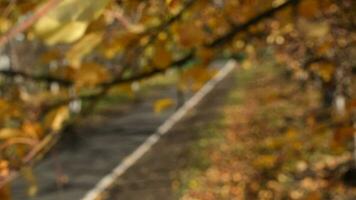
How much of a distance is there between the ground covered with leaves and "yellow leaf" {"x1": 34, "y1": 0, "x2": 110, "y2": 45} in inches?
85.9

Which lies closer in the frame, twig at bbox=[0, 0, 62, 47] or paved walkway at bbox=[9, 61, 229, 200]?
twig at bbox=[0, 0, 62, 47]

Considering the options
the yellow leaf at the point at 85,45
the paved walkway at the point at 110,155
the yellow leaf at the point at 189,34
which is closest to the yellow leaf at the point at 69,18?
the yellow leaf at the point at 85,45

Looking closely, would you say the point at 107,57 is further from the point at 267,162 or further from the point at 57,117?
the point at 267,162

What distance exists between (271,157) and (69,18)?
7016 mm

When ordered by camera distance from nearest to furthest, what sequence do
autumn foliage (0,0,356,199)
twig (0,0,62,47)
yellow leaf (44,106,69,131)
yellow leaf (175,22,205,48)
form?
twig (0,0,62,47) < autumn foliage (0,0,356,199) < yellow leaf (44,106,69,131) < yellow leaf (175,22,205,48)

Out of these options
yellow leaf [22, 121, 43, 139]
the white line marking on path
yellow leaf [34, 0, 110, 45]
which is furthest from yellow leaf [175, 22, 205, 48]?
the white line marking on path

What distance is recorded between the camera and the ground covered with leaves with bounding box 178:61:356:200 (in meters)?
5.93

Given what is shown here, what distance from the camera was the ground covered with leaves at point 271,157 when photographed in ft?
19.5

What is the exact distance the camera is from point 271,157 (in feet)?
24.6

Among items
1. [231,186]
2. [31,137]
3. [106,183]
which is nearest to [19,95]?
[31,137]

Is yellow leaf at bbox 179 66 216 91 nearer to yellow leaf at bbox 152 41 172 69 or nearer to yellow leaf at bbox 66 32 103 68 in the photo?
yellow leaf at bbox 152 41 172 69

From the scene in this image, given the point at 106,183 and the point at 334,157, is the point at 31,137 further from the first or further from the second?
the point at 106,183

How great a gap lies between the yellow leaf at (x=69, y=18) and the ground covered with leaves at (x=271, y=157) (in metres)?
2.18

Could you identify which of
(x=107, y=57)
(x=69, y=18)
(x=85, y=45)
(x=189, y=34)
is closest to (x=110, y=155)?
(x=107, y=57)
